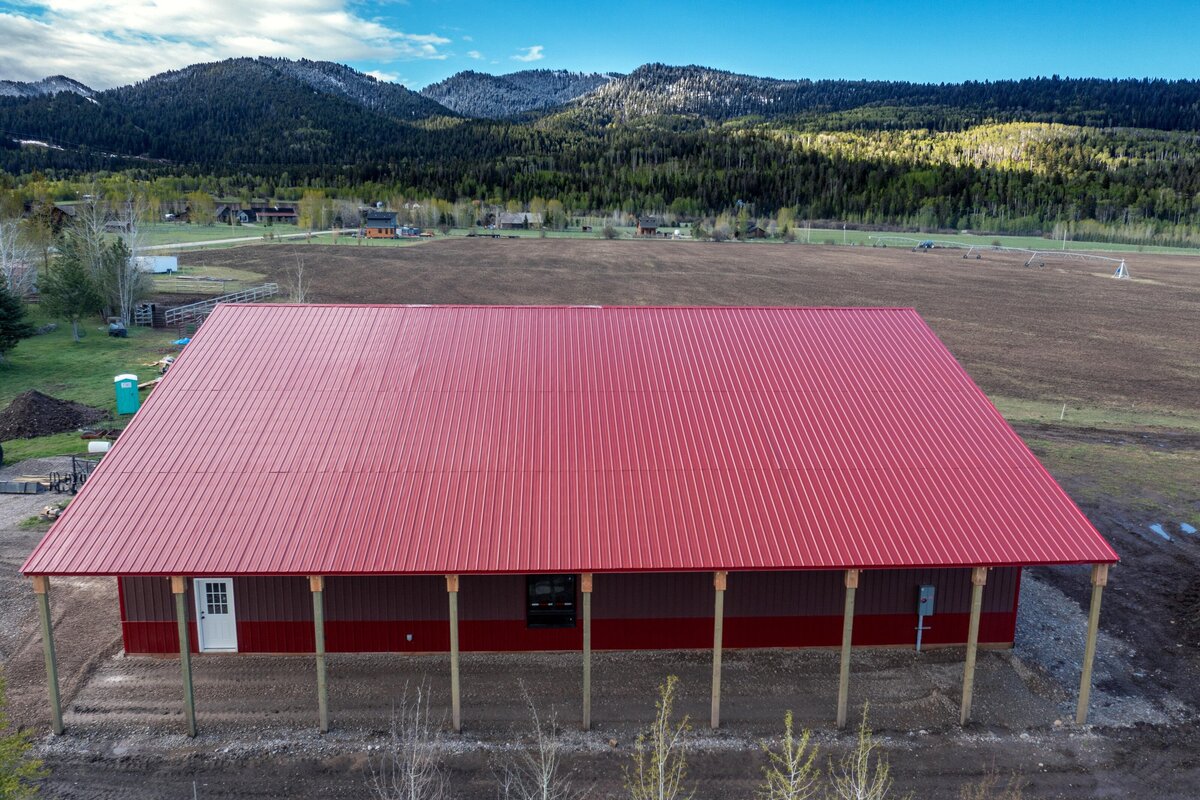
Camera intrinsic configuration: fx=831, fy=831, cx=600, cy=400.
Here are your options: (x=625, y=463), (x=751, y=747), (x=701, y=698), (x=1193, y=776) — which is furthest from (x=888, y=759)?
(x=625, y=463)

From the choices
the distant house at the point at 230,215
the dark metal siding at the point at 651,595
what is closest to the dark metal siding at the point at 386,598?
the dark metal siding at the point at 651,595

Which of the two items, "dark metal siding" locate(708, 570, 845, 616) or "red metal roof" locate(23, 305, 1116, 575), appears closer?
"red metal roof" locate(23, 305, 1116, 575)

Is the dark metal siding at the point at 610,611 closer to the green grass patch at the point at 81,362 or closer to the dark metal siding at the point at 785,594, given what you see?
the dark metal siding at the point at 785,594

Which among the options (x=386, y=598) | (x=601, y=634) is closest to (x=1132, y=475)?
(x=601, y=634)

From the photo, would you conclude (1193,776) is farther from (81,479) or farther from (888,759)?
(81,479)

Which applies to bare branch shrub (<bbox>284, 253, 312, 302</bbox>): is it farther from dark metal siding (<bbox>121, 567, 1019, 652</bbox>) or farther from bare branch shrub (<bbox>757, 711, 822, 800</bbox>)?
bare branch shrub (<bbox>757, 711, 822, 800</bbox>)

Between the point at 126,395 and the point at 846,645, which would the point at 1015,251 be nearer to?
the point at 126,395

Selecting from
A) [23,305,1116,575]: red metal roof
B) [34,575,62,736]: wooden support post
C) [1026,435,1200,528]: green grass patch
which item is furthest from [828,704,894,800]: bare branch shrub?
[1026,435,1200,528]: green grass patch
